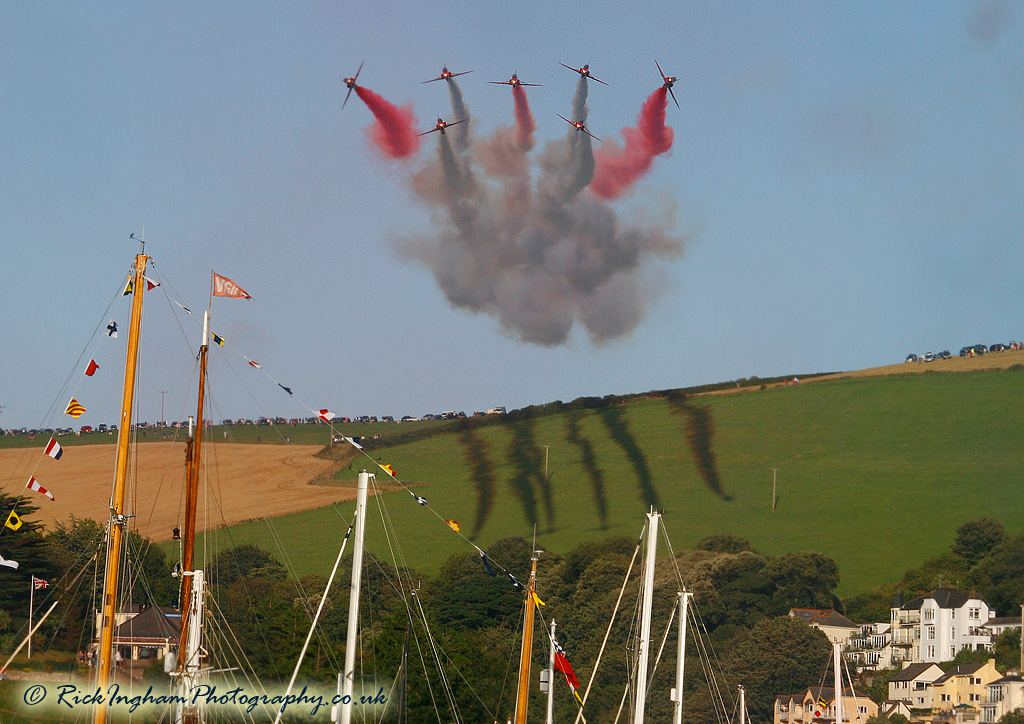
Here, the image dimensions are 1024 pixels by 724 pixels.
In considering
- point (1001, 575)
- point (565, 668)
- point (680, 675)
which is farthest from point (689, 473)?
point (565, 668)

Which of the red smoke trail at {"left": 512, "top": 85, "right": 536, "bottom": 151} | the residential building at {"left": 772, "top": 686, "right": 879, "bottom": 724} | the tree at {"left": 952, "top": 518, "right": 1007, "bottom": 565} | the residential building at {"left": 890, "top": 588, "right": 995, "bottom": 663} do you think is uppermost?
the red smoke trail at {"left": 512, "top": 85, "right": 536, "bottom": 151}

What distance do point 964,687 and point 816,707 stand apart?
16756 millimetres

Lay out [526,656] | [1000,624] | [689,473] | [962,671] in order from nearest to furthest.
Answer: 1. [526,656]
2. [962,671]
3. [1000,624]
4. [689,473]

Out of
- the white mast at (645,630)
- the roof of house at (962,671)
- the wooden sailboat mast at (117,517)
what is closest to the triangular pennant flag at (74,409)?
the wooden sailboat mast at (117,517)

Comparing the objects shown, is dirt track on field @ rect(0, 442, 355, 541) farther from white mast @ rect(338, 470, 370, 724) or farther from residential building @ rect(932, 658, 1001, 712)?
white mast @ rect(338, 470, 370, 724)

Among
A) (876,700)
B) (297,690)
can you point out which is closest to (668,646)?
(876,700)

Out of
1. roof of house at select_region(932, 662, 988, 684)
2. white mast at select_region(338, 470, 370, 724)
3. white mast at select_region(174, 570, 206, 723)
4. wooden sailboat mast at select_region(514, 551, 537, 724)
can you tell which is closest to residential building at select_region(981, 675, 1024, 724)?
roof of house at select_region(932, 662, 988, 684)

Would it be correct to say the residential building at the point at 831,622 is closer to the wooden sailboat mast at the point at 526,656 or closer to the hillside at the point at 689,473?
the hillside at the point at 689,473

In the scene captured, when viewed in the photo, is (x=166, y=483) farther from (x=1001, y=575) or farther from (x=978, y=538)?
(x=1001, y=575)

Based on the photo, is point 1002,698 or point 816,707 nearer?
point 816,707

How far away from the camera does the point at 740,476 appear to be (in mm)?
157750

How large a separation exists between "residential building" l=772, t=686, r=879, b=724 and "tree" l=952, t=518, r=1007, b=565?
119 ft

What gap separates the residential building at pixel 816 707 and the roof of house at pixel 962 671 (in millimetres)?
6662

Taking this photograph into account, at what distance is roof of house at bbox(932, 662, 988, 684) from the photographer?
109812 mm
